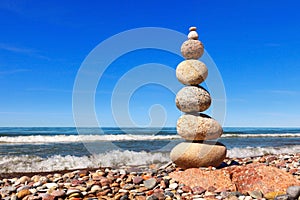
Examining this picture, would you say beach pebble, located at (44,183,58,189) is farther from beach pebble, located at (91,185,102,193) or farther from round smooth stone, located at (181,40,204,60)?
round smooth stone, located at (181,40,204,60)

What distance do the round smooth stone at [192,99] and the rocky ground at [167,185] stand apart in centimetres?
171

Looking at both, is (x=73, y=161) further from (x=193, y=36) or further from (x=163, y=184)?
(x=193, y=36)

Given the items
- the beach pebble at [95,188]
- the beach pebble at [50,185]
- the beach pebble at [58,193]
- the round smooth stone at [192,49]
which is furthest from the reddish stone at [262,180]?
the beach pebble at [50,185]

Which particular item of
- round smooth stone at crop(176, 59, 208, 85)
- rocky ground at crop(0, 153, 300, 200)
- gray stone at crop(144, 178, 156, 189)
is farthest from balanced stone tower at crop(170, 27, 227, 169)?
gray stone at crop(144, 178, 156, 189)

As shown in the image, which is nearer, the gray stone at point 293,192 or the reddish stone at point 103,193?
the gray stone at point 293,192

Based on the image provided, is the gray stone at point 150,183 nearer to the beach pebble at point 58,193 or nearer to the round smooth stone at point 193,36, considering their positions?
the beach pebble at point 58,193

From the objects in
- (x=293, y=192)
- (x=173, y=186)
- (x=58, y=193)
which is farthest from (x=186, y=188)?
(x=58, y=193)

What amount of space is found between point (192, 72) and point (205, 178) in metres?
2.93

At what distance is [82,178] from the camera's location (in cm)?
709

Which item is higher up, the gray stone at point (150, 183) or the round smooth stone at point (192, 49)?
the round smooth stone at point (192, 49)

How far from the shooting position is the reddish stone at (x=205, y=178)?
668 cm

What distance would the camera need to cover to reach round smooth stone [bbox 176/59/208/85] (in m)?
8.09

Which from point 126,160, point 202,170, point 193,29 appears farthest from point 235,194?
point 126,160

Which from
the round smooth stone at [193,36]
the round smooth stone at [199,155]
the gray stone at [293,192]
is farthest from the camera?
the round smooth stone at [193,36]
